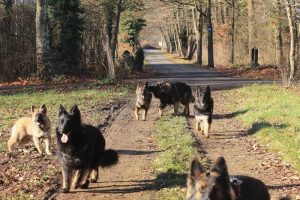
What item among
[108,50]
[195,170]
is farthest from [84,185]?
[108,50]

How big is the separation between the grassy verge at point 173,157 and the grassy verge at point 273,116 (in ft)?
6.09

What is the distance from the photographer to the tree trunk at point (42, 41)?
2795 centimetres

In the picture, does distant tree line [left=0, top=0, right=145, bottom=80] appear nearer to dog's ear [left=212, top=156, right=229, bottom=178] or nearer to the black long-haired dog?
the black long-haired dog

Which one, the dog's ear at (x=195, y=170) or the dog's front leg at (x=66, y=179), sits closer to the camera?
the dog's ear at (x=195, y=170)

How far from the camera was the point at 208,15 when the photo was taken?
46.2 metres

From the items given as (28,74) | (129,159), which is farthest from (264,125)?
(28,74)

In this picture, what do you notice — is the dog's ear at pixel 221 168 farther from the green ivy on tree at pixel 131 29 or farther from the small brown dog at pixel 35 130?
the green ivy on tree at pixel 131 29

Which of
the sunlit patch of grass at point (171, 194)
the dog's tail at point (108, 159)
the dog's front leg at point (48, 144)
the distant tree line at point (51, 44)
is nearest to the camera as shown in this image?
the sunlit patch of grass at point (171, 194)

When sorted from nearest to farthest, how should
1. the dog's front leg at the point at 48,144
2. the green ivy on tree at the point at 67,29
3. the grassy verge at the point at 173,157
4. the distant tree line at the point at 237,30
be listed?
the grassy verge at the point at 173,157, the dog's front leg at the point at 48,144, the green ivy on tree at the point at 67,29, the distant tree line at the point at 237,30

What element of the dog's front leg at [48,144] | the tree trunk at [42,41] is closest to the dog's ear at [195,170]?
the dog's front leg at [48,144]

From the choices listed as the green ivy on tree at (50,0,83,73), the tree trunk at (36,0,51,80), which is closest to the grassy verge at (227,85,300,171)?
the tree trunk at (36,0,51,80)

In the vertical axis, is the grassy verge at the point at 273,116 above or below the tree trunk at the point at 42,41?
below

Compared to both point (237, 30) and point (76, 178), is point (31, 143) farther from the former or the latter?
point (237, 30)

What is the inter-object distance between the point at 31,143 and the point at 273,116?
6904mm
